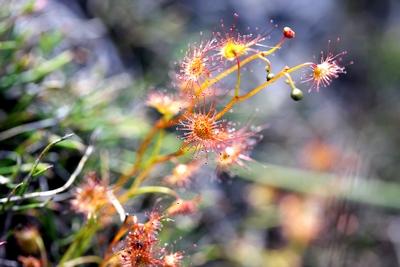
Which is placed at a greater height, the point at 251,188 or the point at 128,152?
the point at 251,188

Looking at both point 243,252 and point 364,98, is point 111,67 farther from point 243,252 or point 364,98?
point 364,98

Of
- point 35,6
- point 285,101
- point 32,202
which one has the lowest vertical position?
point 32,202

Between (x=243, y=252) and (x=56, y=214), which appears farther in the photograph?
(x=243, y=252)

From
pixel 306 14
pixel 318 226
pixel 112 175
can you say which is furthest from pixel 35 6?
pixel 306 14

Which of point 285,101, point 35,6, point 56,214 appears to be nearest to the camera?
point 56,214

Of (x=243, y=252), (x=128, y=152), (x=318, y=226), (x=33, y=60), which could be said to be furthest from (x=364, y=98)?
(x=33, y=60)

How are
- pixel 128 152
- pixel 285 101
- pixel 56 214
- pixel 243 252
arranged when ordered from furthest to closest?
1. pixel 285 101
2. pixel 243 252
3. pixel 128 152
4. pixel 56 214

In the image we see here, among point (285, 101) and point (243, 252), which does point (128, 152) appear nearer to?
point (243, 252)
